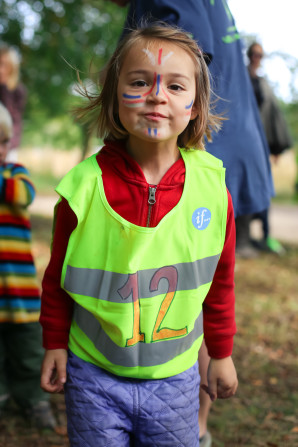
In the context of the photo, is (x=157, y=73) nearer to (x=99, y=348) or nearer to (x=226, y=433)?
(x=99, y=348)

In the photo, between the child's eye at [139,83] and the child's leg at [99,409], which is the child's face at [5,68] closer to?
the child's eye at [139,83]

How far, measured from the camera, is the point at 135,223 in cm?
142

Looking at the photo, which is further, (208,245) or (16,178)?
(16,178)

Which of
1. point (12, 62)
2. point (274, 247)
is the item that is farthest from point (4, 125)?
point (274, 247)

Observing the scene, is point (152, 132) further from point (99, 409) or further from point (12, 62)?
point (12, 62)

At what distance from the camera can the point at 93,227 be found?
1.41 meters

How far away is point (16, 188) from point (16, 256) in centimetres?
34

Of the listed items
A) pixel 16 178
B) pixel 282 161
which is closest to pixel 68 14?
pixel 16 178

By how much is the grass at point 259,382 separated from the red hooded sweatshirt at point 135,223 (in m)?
1.03

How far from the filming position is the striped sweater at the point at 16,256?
2332 mm

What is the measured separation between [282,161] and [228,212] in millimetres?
16319

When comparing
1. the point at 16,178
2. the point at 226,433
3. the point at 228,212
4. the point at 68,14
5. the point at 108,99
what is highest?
the point at 68,14

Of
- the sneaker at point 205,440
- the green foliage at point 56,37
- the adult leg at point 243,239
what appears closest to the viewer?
the sneaker at point 205,440

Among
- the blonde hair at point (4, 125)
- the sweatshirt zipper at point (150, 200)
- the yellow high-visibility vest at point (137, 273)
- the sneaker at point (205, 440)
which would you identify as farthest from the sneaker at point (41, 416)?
the sweatshirt zipper at point (150, 200)
